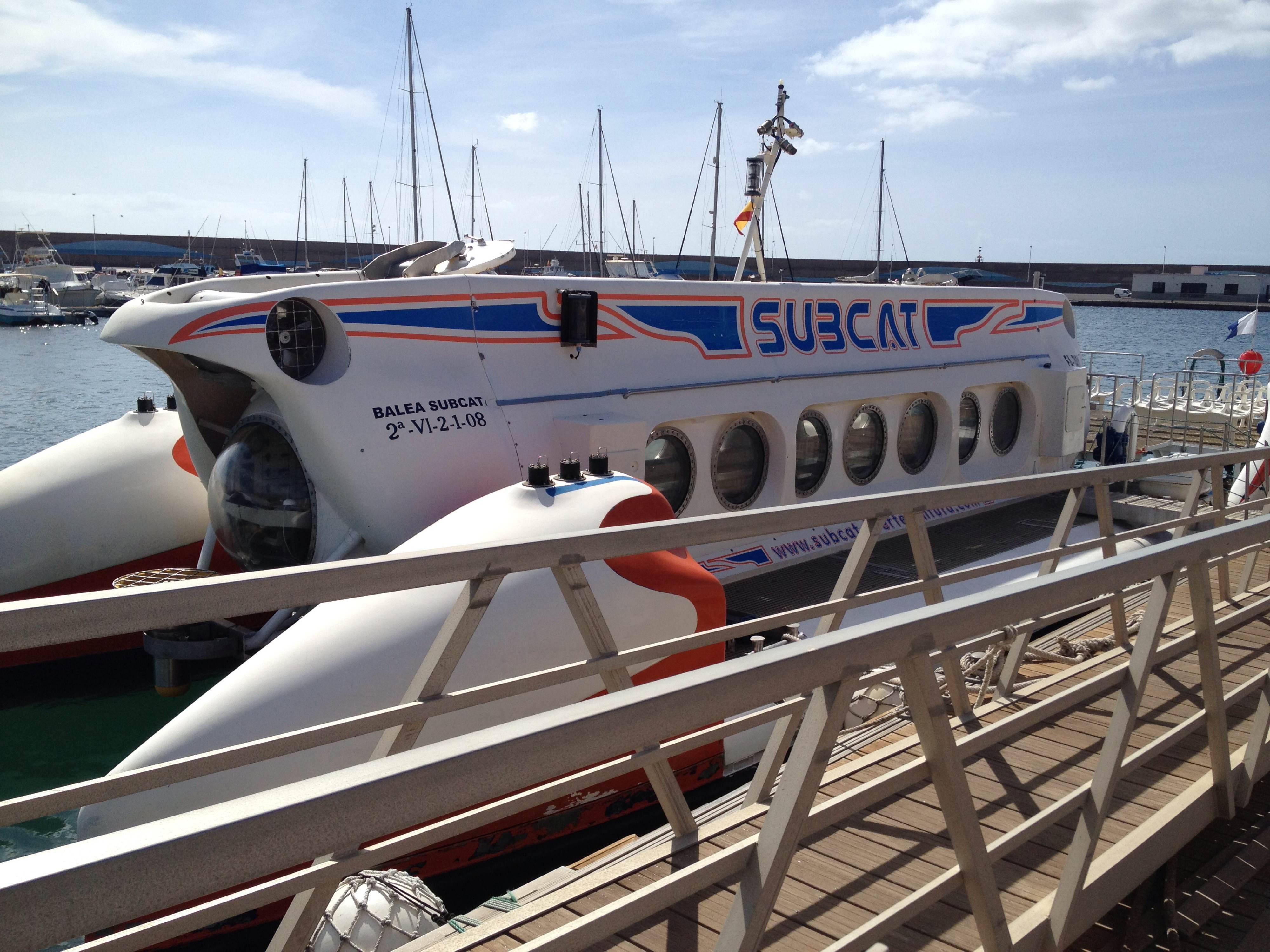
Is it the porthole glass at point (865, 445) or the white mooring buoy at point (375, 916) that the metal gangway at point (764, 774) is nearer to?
the white mooring buoy at point (375, 916)

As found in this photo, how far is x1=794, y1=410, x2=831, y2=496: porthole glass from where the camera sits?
8734 millimetres

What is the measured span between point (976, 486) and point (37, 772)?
22.4ft

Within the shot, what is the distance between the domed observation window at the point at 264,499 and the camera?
6.74m

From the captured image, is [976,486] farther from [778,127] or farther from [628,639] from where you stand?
[778,127]

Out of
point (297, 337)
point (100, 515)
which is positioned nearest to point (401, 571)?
point (297, 337)

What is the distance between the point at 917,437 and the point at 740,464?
2524 millimetres

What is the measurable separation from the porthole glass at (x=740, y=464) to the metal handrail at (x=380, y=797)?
622 centimetres

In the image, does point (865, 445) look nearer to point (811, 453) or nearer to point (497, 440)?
point (811, 453)

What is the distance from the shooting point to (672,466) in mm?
7891

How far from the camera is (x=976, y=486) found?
375 cm

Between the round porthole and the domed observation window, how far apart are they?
67 cm

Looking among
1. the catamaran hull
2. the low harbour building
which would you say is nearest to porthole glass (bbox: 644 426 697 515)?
the catamaran hull

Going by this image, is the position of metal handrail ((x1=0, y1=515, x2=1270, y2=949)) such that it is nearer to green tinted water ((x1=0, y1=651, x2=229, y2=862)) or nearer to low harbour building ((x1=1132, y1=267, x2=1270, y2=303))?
green tinted water ((x1=0, y1=651, x2=229, y2=862))

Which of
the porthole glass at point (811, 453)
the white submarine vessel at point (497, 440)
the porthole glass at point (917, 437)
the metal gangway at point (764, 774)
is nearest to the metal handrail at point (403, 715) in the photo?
the metal gangway at point (764, 774)
